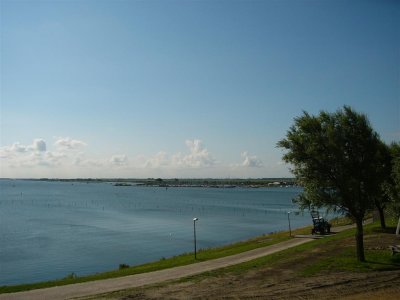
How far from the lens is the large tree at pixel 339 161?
23.5 metres

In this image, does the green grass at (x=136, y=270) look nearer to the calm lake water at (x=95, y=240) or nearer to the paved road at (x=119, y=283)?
the paved road at (x=119, y=283)

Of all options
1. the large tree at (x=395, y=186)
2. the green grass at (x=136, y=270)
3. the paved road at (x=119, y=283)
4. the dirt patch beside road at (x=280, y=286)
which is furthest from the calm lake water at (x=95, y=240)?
the large tree at (x=395, y=186)

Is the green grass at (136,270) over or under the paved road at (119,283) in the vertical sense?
under

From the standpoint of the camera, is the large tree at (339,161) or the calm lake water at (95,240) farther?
the calm lake water at (95,240)

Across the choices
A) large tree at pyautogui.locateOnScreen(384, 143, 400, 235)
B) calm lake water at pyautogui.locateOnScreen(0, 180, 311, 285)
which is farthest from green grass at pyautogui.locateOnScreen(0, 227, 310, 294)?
large tree at pyautogui.locateOnScreen(384, 143, 400, 235)

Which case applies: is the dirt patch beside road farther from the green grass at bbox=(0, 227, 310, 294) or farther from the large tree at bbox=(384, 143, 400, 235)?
the large tree at bbox=(384, 143, 400, 235)

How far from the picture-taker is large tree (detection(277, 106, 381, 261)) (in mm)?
23484

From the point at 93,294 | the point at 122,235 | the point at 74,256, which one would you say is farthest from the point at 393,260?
the point at 122,235

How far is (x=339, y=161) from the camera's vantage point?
2347 centimetres

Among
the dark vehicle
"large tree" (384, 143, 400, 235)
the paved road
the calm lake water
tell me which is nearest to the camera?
the paved road

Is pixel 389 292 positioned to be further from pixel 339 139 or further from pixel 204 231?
pixel 204 231

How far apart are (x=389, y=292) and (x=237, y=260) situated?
11985 mm

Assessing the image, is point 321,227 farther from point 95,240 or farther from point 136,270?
point 95,240

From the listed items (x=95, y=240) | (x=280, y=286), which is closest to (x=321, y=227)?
(x=280, y=286)
